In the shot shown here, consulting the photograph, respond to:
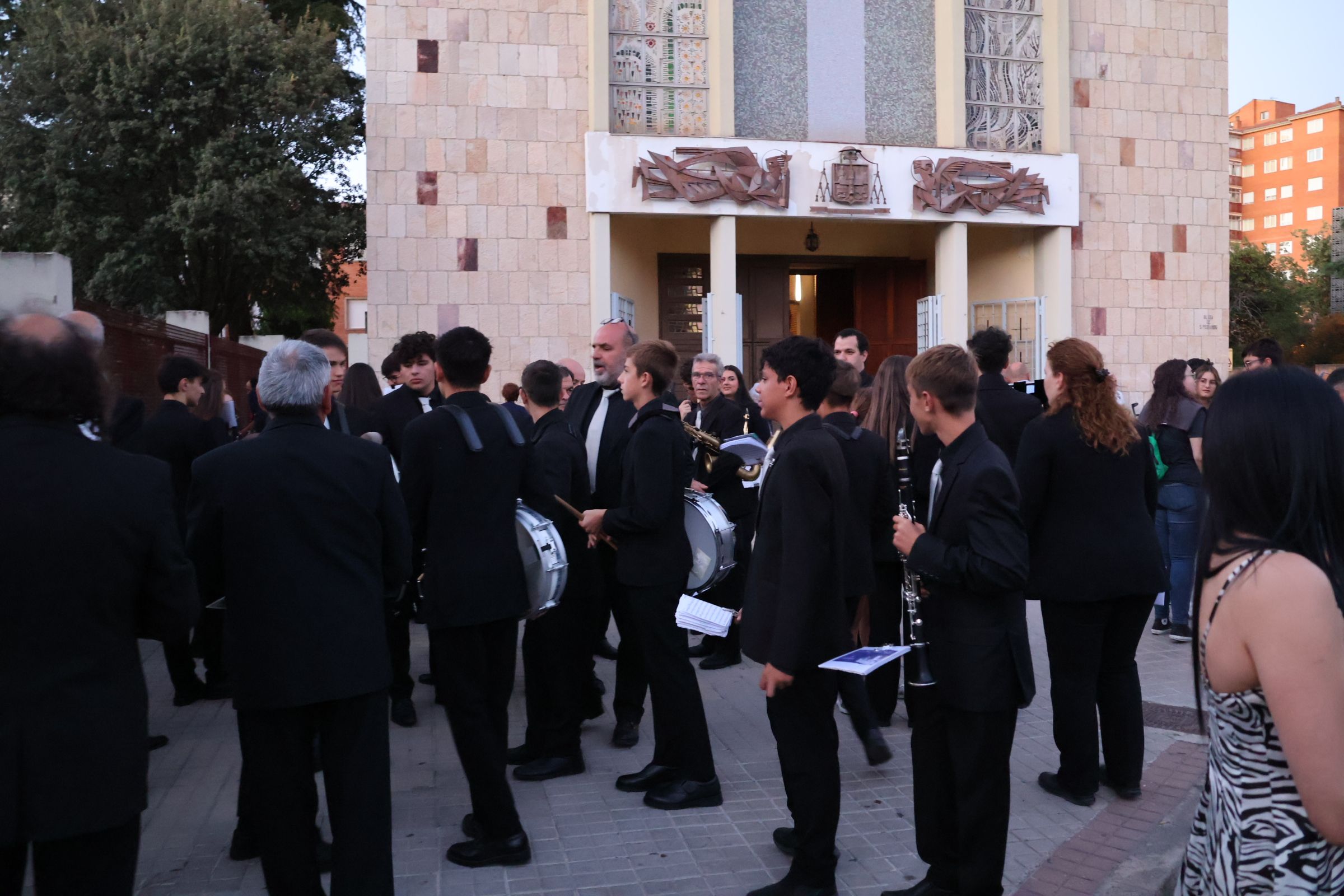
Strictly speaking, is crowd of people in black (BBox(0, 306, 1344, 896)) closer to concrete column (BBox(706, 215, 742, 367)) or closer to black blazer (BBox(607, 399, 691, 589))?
black blazer (BBox(607, 399, 691, 589))

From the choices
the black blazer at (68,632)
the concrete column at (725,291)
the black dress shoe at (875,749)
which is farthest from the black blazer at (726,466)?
the concrete column at (725,291)

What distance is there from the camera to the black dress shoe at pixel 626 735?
6.01 meters

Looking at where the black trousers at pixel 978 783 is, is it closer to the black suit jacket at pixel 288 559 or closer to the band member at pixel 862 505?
the band member at pixel 862 505

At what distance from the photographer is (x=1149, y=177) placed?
63.5ft

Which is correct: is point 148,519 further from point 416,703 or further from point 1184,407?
point 1184,407

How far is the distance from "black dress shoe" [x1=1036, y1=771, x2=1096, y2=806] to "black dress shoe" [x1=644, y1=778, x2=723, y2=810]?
155 centimetres

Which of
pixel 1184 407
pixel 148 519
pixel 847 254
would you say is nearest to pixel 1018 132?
pixel 847 254

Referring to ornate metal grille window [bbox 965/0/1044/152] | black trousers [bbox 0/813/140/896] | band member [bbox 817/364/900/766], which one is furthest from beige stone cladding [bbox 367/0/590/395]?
black trousers [bbox 0/813/140/896]

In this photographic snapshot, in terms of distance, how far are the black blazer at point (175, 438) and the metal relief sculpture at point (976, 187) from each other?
1366 cm

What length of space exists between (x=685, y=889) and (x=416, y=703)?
326cm

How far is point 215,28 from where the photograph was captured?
60.3 feet

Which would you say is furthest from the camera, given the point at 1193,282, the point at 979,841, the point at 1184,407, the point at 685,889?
the point at 1193,282

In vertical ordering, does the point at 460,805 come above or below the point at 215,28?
below

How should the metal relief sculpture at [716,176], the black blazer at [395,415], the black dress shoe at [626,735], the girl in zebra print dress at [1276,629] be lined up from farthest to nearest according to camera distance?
the metal relief sculpture at [716,176], the black blazer at [395,415], the black dress shoe at [626,735], the girl in zebra print dress at [1276,629]
